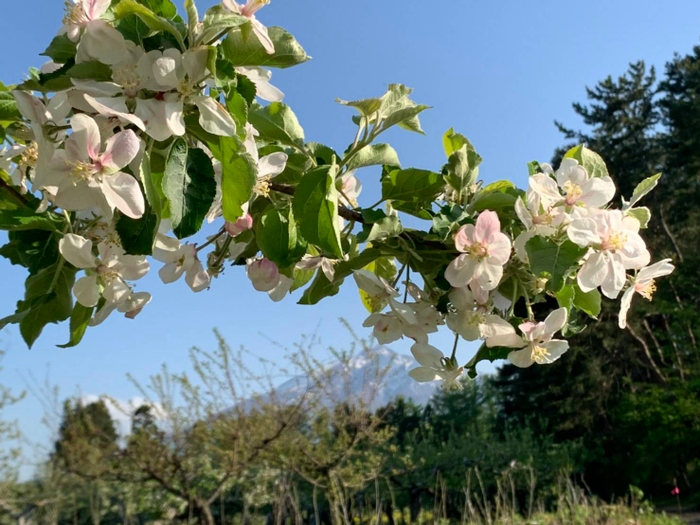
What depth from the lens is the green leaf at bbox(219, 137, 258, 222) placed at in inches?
19.8

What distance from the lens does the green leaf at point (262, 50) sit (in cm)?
52

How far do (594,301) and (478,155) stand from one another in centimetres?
22

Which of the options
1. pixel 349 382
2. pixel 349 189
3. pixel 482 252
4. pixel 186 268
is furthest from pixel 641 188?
pixel 349 382

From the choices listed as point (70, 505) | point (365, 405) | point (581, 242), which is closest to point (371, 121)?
point (581, 242)

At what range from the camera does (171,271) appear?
0.72 meters

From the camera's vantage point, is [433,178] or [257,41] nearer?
[257,41]

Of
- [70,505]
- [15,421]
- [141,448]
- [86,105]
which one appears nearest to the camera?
[86,105]

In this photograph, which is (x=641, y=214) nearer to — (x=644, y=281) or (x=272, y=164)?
(x=644, y=281)

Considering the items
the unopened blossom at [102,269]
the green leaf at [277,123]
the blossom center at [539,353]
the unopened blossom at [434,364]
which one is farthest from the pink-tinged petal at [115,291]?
the blossom center at [539,353]

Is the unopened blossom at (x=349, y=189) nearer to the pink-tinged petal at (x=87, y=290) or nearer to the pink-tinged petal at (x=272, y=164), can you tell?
the pink-tinged petal at (x=272, y=164)

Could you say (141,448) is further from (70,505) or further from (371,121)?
(371,121)

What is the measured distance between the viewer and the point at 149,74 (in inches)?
18.8

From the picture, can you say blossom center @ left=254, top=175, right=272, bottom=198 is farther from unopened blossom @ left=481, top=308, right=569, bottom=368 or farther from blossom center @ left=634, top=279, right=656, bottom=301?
blossom center @ left=634, top=279, right=656, bottom=301

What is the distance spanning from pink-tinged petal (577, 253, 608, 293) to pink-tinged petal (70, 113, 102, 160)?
19.2 inches
